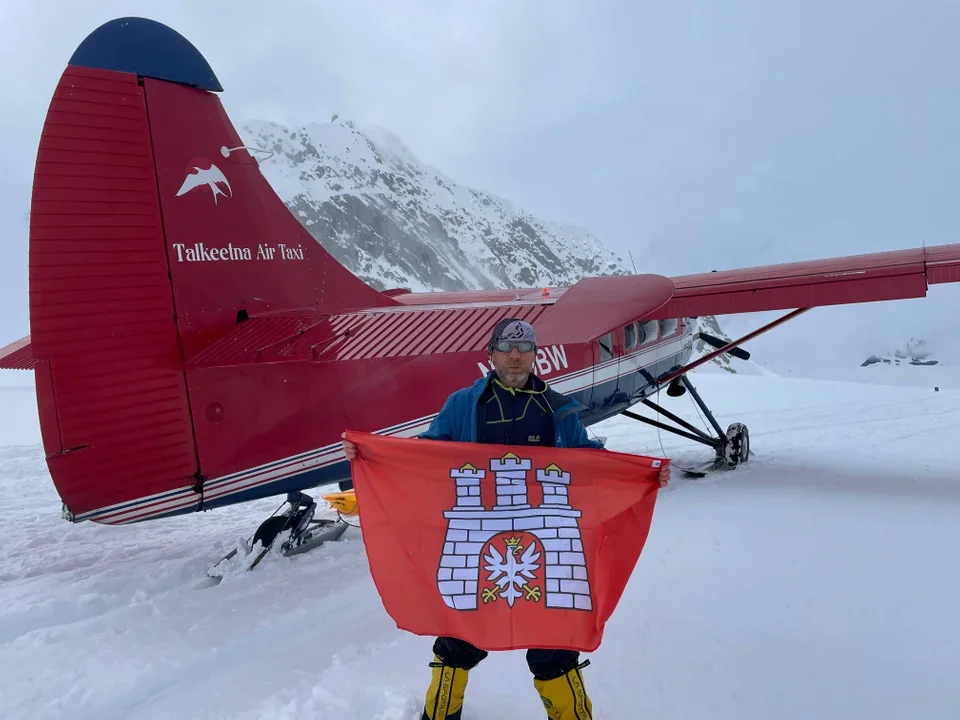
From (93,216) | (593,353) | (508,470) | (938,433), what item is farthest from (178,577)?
(938,433)

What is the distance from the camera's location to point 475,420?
2.24 m

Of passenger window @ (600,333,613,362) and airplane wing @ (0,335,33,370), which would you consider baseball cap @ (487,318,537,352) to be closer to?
passenger window @ (600,333,613,362)

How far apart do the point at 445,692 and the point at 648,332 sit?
6.07 m

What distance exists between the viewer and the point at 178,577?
3.70 metres

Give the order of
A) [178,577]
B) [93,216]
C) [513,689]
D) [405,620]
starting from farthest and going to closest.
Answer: [178,577], [93,216], [513,689], [405,620]

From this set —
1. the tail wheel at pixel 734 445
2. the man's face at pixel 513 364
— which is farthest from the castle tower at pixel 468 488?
the tail wheel at pixel 734 445

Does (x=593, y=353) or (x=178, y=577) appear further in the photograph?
(x=593, y=353)

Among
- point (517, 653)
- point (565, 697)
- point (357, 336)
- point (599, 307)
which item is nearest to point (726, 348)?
point (599, 307)

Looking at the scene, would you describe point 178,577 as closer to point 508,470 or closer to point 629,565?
point 508,470

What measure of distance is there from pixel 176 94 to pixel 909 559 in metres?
5.50

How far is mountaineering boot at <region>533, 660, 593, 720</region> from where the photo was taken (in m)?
1.93

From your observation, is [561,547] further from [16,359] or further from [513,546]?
[16,359]

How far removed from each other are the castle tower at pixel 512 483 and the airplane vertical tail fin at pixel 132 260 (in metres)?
2.18

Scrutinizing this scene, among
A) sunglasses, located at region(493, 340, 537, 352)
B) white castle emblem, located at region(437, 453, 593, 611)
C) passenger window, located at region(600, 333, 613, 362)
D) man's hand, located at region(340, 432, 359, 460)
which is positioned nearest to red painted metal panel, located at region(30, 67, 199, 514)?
man's hand, located at region(340, 432, 359, 460)
